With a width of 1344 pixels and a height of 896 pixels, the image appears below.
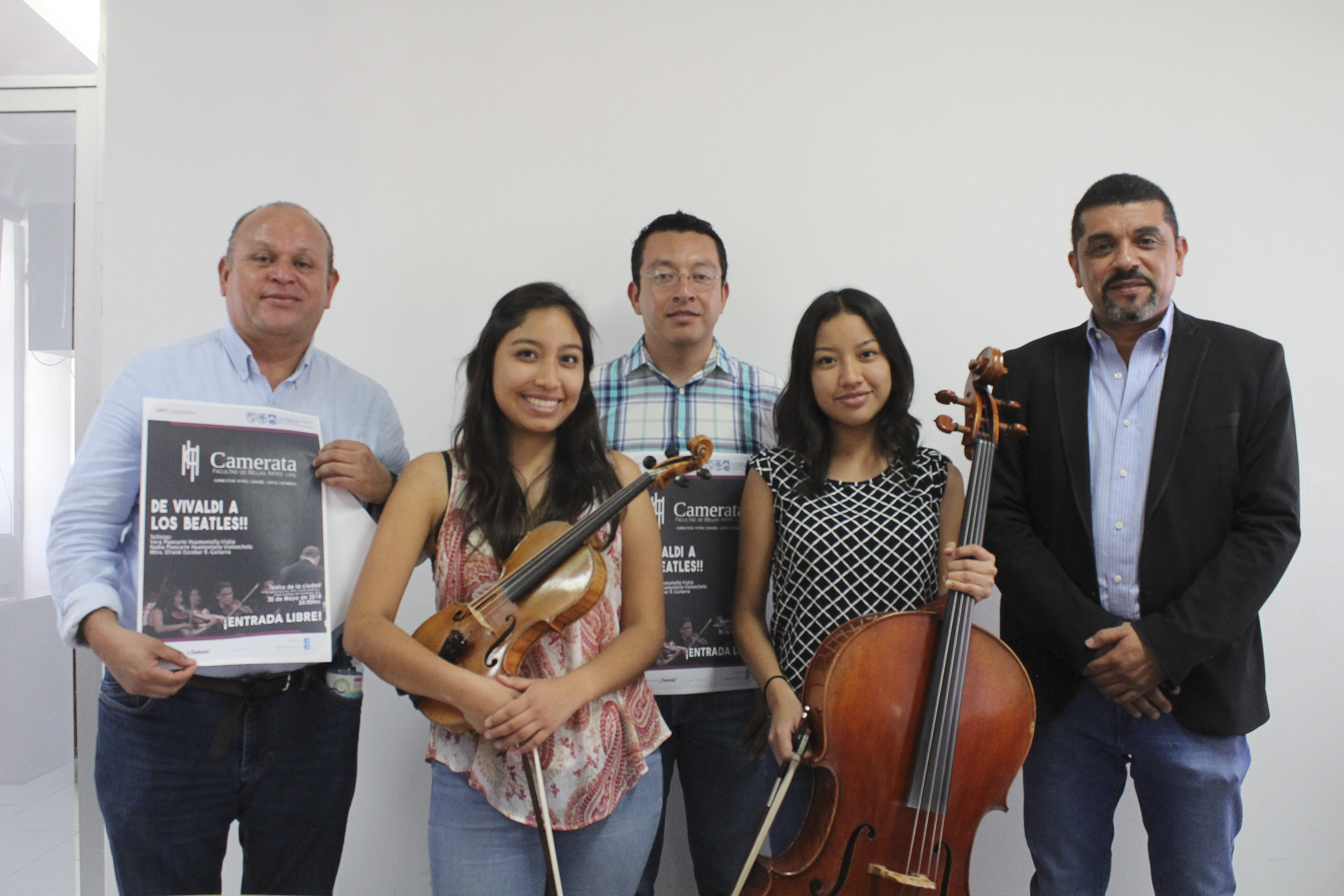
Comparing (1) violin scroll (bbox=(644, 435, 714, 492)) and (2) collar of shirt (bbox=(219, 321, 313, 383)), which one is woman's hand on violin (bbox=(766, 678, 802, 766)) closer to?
(1) violin scroll (bbox=(644, 435, 714, 492))

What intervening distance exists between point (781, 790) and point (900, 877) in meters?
0.22

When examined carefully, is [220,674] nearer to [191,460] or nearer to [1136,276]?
[191,460]

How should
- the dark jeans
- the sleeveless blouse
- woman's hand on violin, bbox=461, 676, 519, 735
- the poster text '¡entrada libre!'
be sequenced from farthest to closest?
1. the dark jeans
2. the poster text '¡entrada libre!'
3. the sleeveless blouse
4. woman's hand on violin, bbox=461, 676, 519, 735

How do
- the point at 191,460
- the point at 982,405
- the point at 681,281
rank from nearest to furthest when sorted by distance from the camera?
the point at 191,460
the point at 982,405
the point at 681,281

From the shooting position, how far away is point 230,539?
137 centimetres

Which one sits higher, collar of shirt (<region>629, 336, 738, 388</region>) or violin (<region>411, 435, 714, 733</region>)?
collar of shirt (<region>629, 336, 738, 388</region>)

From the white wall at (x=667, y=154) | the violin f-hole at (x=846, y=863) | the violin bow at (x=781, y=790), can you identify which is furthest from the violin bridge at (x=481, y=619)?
the white wall at (x=667, y=154)

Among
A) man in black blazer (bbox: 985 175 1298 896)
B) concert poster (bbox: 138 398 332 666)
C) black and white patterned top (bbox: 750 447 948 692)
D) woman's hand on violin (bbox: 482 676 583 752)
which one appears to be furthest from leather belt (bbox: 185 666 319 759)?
man in black blazer (bbox: 985 175 1298 896)

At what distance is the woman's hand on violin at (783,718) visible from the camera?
4.35 feet

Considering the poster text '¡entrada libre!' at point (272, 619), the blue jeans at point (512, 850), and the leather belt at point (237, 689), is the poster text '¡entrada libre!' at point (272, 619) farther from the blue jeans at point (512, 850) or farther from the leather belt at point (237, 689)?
the blue jeans at point (512, 850)

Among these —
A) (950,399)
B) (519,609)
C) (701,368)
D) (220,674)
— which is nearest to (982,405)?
(950,399)

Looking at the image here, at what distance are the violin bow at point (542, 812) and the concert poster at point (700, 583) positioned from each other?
528 mm

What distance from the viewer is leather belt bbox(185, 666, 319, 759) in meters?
1.42

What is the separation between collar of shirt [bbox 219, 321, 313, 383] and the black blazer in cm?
152
